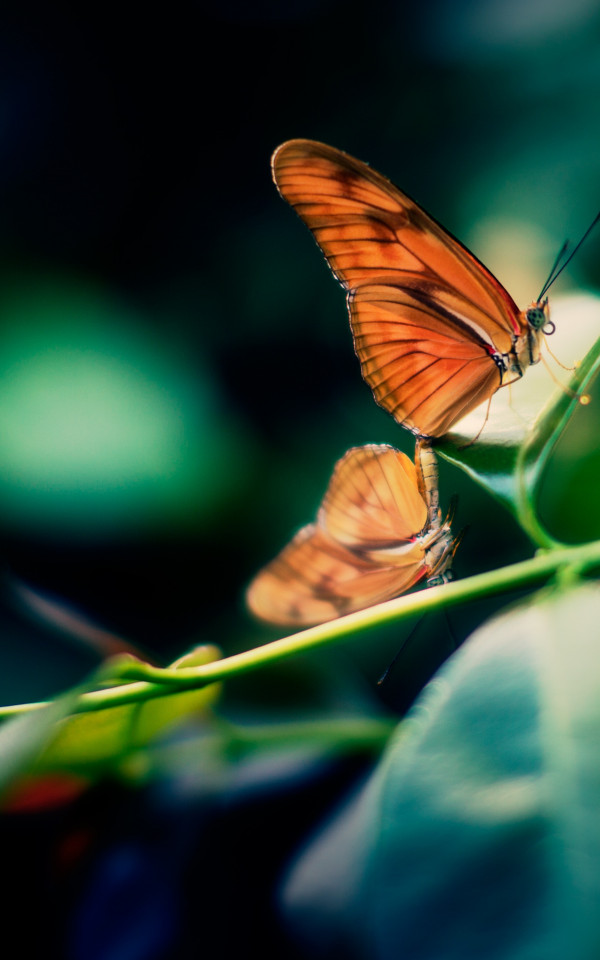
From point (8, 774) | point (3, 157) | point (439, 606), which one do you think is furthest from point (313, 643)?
point (3, 157)

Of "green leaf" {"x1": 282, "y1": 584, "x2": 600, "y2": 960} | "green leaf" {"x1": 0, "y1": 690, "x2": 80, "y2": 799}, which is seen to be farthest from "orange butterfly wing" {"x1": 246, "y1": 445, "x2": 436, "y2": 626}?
"green leaf" {"x1": 0, "y1": 690, "x2": 80, "y2": 799}

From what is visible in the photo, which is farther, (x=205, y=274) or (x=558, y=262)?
(x=205, y=274)

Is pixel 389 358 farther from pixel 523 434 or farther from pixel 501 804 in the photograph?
pixel 501 804

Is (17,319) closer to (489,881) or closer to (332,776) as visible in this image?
(332,776)

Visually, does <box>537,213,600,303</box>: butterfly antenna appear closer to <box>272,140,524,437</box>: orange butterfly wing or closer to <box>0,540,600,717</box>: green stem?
<box>272,140,524,437</box>: orange butterfly wing

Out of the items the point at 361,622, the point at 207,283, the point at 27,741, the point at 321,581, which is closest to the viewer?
the point at 27,741

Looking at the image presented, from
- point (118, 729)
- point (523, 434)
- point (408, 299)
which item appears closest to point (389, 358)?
point (408, 299)
